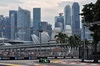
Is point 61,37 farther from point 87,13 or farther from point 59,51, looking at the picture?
point 87,13

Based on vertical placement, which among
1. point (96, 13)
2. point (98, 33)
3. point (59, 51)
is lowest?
point (59, 51)

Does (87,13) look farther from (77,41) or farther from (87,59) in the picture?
(77,41)

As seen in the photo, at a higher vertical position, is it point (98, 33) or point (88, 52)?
point (98, 33)

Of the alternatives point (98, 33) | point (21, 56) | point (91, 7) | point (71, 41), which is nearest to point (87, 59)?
point (98, 33)

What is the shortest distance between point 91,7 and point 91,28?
216 inches

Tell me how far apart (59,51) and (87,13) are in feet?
131

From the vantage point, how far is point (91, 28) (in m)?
58.0

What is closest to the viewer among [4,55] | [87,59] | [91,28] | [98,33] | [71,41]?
[87,59]

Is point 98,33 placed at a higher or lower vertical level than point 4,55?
higher

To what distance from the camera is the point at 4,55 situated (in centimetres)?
6931

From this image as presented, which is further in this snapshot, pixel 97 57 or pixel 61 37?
pixel 61 37

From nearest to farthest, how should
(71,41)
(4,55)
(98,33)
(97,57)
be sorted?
(97,57) → (98,33) → (4,55) → (71,41)

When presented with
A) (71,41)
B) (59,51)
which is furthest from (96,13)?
(71,41)

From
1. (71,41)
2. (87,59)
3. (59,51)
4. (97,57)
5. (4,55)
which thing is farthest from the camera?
(71,41)
